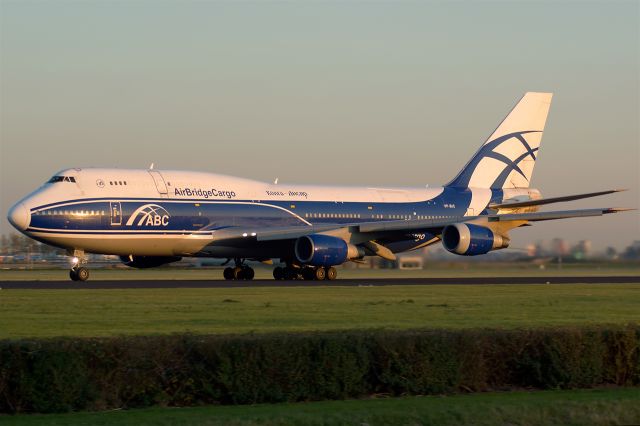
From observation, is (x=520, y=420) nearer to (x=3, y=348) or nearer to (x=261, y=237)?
(x=3, y=348)

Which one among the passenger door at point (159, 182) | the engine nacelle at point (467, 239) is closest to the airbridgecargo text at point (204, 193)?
the passenger door at point (159, 182)

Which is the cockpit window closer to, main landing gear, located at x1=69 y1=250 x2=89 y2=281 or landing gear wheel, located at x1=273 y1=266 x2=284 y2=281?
main landing gear, located at x1=69 y1=250 x2=89 y2=281

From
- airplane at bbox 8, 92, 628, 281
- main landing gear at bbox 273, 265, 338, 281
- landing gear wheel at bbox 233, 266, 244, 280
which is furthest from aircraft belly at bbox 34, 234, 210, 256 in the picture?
main landing gear at bbox 273, 265, 338, 281

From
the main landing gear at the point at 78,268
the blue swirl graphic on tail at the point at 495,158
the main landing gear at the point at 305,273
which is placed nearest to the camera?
the main landing gear at the point at 78,268

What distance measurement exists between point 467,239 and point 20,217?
20022 mm

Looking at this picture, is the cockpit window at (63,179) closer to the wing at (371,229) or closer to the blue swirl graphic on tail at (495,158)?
the wing at (371,229)

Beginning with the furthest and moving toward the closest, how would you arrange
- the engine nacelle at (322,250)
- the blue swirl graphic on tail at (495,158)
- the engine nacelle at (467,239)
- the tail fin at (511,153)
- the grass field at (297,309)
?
the tail fin at (511,153)
the blue swirl graphic on tail at (495,158)
the engine nacelle at (467,239)
the engine nacelle at (322,250)
the grass field at (297,309)

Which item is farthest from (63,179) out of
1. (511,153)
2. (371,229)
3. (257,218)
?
(511,153)

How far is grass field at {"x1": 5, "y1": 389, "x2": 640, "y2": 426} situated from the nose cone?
31.1 metres

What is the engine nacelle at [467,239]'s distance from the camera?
4947cm

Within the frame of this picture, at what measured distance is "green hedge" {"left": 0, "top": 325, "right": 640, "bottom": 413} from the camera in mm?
14672

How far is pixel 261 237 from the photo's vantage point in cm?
4894

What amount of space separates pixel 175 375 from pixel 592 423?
5.88m

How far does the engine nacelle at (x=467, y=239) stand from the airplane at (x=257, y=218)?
57 mm
